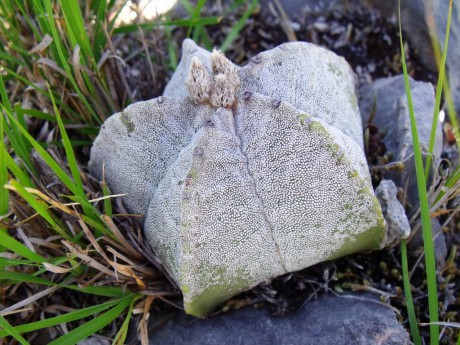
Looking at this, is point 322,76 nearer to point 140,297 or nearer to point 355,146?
point 355,146

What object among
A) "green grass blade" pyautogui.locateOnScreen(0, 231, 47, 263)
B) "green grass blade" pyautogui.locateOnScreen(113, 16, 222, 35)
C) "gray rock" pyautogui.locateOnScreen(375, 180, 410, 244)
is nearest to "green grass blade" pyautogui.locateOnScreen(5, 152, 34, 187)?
"green grass blade" pyautogui.locateOnScreen(0, 231, 47, 263)

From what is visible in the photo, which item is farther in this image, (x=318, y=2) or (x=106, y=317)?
(x=318, y=2)

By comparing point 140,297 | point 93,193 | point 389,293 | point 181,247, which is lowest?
point 389,293

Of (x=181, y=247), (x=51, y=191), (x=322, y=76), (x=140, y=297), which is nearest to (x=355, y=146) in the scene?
(x=322, y=76)

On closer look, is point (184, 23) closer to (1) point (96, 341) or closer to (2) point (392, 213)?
(2) point (392, 213)

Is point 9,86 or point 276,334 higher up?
point 9,86

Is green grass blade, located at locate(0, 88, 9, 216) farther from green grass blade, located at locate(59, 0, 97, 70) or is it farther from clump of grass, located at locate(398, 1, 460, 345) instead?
clump of grass, located at locate(398, 1, 460, 345)

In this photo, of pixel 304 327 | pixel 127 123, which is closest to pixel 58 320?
pixel 127 123
